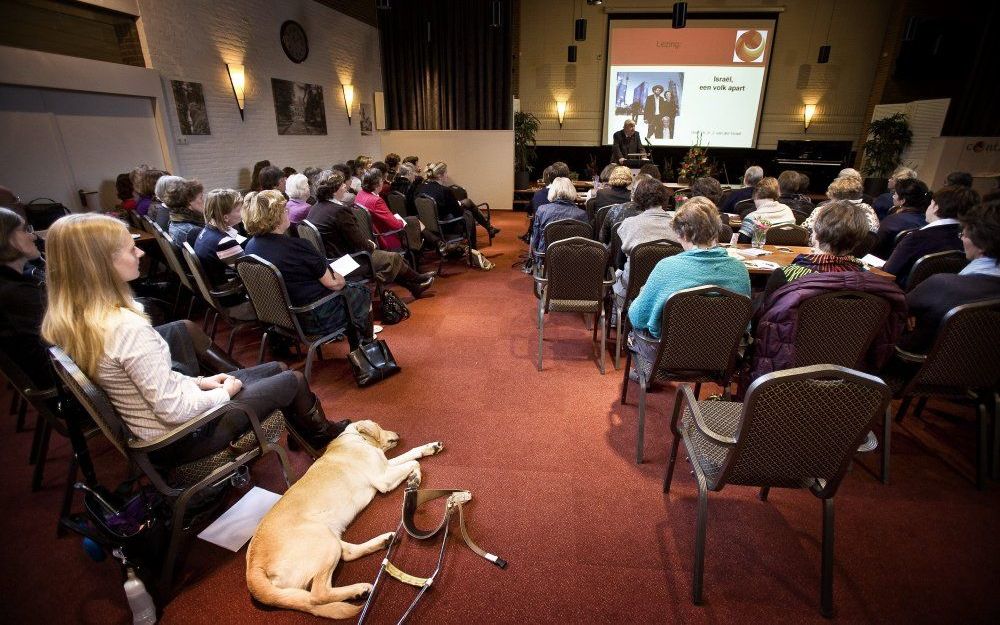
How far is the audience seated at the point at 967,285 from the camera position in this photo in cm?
207

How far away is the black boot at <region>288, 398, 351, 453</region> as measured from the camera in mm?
2209

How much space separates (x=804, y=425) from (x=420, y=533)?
150 cm

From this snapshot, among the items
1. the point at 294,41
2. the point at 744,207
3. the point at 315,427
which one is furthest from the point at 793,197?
the point at 294,41

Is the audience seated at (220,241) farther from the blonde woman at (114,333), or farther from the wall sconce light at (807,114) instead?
the wall sconce light at (807,114)

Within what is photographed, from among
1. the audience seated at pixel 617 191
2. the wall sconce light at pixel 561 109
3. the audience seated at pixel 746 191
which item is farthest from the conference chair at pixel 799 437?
the wall sconce light at pixel 561 109

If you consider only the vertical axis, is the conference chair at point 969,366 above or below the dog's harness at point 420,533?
above

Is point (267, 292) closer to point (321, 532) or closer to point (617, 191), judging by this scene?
point (321, 532)

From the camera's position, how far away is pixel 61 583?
1.76 meters

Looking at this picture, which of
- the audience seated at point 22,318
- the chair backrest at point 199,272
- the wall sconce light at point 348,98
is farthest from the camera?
the wall sconce light at point 348,98

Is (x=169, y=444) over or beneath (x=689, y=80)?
beneath

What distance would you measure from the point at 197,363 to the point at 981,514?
3.74 meters

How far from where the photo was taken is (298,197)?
176 inches

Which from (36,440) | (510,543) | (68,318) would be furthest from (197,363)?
(510,543)

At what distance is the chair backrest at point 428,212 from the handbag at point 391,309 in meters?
1.52
